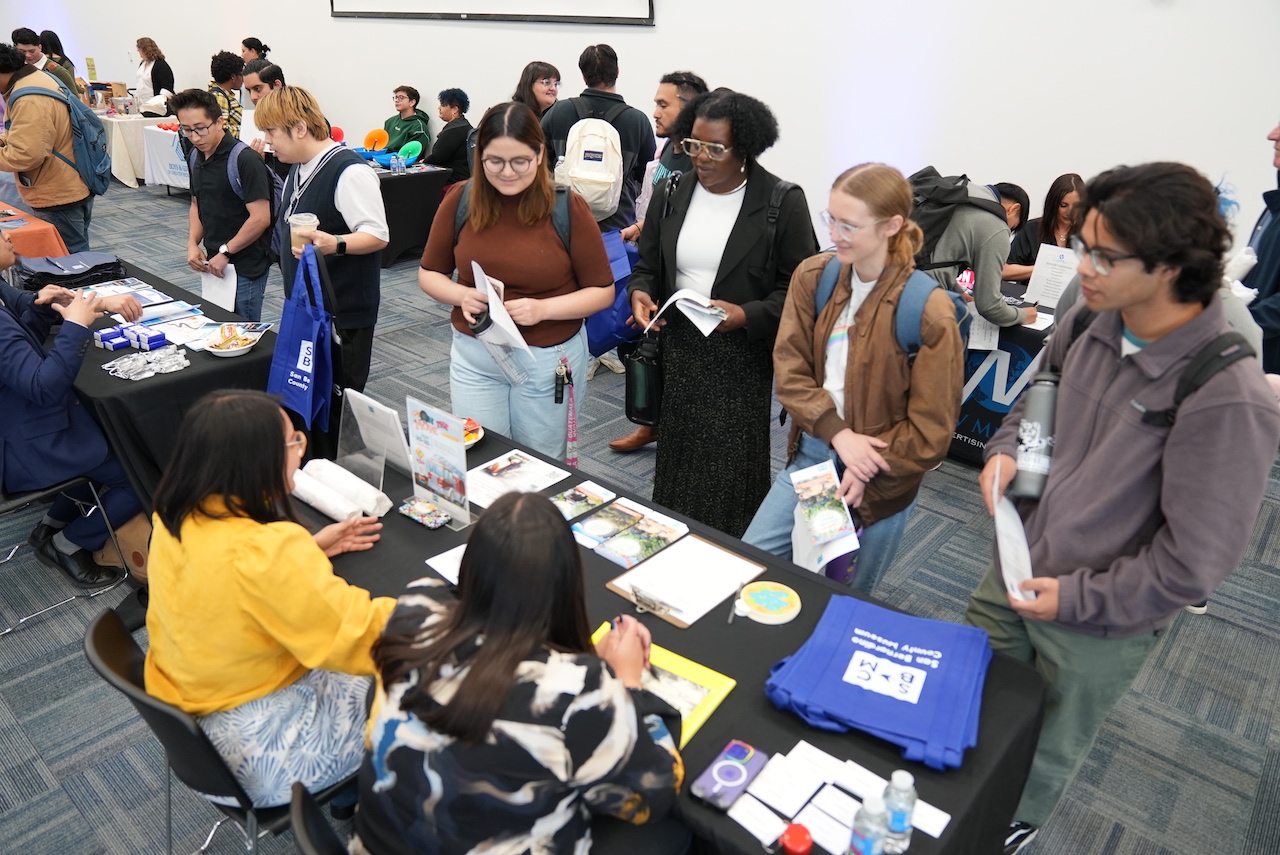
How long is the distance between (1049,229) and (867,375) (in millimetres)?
2348

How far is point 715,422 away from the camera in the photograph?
8.07 ft

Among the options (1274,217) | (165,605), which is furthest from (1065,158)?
(165,605)

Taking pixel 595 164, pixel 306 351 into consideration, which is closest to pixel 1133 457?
pixel 306 351

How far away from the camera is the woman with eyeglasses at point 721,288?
215 centimetres

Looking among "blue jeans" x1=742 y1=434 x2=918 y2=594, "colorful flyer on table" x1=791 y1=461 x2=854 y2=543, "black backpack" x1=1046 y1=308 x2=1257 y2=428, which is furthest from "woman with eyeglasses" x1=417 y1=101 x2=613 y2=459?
"black backpack" x1=1046 y1=308 x2=1257 y2=428

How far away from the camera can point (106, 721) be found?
2170 mm

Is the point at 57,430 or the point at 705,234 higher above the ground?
the point at 705,234

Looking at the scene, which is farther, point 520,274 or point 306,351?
point 306,351

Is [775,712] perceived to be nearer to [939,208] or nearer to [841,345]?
[841,345]

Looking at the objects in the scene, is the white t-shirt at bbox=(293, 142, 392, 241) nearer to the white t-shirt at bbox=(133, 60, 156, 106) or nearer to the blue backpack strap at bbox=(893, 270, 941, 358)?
the blue backpack strap at bbox=(893, 270, 941, 358)

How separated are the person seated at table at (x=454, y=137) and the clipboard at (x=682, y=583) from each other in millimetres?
5286

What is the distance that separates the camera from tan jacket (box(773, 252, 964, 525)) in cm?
171

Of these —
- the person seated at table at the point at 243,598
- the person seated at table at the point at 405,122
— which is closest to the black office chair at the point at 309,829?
the person seated at table at the point at 243,598

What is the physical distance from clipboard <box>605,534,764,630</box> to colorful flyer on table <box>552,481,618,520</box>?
0.23m
